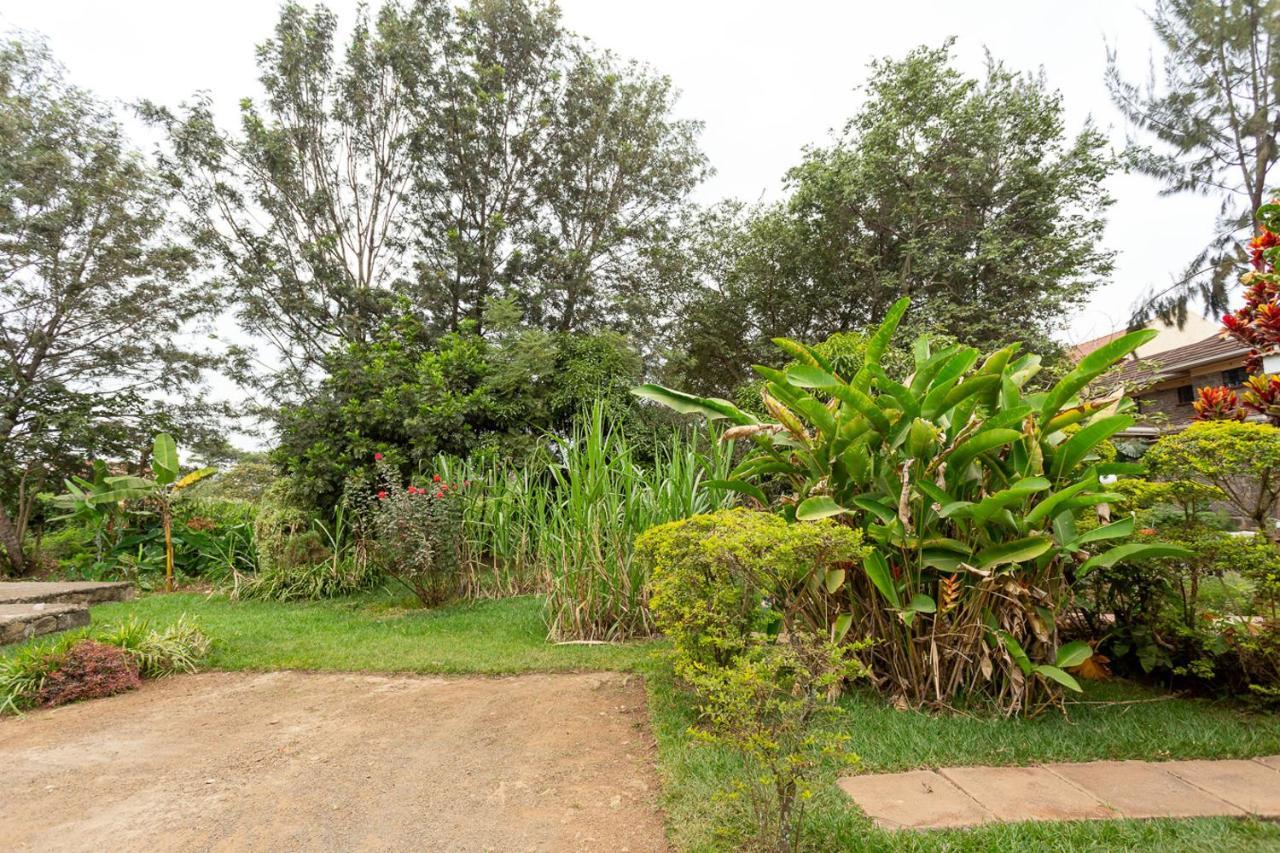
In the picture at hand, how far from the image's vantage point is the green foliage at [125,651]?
11.9ft

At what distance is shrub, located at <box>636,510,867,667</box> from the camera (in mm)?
2102

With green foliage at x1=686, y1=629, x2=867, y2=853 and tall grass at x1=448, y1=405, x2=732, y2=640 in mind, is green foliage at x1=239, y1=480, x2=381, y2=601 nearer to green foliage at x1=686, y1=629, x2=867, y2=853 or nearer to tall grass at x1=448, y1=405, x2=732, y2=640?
tall grass at x1=448, y1=405, x2=732, y2=640

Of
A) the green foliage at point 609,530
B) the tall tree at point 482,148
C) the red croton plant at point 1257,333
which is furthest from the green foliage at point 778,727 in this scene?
the tall tree at point 482,148

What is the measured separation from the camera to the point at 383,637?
5125 mm

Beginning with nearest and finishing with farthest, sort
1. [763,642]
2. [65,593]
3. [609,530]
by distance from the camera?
1. [763,642]
2. [609,530]
3. [65,593]

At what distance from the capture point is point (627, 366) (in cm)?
952

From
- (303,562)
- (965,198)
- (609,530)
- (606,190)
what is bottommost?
(303,562)

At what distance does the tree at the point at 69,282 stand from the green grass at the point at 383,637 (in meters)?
4.63

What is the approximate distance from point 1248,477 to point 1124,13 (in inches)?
588

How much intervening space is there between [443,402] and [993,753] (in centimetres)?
727

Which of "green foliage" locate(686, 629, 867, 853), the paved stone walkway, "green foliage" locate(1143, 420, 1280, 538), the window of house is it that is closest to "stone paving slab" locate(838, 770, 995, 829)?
the paved stone walkway

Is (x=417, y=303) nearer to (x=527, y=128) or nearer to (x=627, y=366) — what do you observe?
(x=527, y=128)

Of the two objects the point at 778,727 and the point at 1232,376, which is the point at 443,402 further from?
the point at 1232,376

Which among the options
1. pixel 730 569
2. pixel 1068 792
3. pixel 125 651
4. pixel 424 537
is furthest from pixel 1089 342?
pixel 125 651
